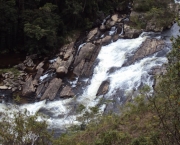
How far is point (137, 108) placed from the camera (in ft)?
42.8

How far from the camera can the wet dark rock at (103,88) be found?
60.4 feet

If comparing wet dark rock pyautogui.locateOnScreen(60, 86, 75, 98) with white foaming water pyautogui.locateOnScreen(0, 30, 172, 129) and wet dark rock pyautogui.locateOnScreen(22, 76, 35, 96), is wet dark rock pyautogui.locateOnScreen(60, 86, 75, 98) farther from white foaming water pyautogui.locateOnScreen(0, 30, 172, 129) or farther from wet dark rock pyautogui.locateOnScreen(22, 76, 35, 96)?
wet dark rock pyautogui.locateOnScreen(22, 76, 35, 96)

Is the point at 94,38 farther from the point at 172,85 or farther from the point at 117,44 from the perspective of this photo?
the point at 172,85

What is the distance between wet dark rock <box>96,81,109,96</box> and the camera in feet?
60.4

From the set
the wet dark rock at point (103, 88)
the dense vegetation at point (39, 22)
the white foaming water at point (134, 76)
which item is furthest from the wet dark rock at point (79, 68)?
the dense vegetation at point (39, 22)

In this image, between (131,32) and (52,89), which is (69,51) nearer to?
(52,89)

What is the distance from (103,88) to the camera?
18.8 m

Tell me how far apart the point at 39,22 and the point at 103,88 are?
8742 millimetres

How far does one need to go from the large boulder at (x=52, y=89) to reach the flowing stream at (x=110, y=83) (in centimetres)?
58

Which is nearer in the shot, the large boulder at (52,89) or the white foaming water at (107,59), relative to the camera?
the white foaming water at (107,59)

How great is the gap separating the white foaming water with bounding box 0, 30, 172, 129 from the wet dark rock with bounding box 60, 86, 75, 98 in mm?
437

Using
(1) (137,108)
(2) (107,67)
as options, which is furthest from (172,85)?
(2) (107,67)

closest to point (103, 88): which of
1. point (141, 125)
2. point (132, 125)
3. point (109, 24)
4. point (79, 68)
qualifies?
point (79, 68)

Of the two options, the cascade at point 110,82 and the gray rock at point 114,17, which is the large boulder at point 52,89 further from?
the gray rock at point 114,17
